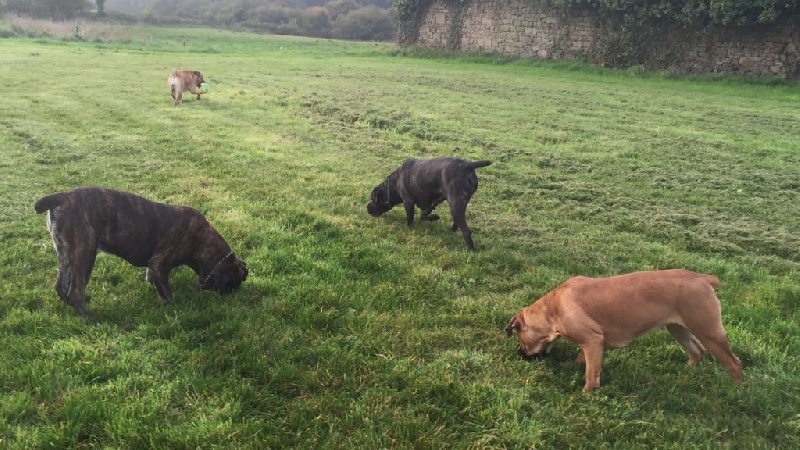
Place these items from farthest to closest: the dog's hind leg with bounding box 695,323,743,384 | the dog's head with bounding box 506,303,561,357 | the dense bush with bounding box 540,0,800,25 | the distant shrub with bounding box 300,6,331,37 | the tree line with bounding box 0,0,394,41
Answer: the distant shrub with bounding box 300,6,331,37 < the tree line with bounding box 0,0,394,41 < the dense bush with bounding box 540,0,800,25 < the dog's head with bounding box 506,303,561,357 < the dog's hind leg with bounding box 695,323,743,384

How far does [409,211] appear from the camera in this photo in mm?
6723

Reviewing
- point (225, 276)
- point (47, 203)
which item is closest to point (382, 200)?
point (225, 276)

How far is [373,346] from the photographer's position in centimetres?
400

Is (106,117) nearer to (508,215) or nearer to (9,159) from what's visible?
(9,159)

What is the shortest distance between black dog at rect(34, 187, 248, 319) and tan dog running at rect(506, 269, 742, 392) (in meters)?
2.64

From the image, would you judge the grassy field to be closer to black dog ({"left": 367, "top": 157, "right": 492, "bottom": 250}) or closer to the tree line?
black dog ({"left": 367, "top": 157, "right": 492, "bottom": 250})

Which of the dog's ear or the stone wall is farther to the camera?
the stone wall

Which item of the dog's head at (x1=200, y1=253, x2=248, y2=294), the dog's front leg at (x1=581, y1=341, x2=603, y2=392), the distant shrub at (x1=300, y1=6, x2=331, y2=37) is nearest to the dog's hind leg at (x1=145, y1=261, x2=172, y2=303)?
the dog's head at (x1=200, y1=253, x2=248, y2=294)

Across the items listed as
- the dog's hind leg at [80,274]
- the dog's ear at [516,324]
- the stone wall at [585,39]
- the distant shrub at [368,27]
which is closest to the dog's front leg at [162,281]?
the dog's hind leg at [80,274]

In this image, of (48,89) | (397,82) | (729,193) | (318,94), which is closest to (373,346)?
(729,193)

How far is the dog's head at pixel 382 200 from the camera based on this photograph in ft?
22.7

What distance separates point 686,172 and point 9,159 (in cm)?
1082

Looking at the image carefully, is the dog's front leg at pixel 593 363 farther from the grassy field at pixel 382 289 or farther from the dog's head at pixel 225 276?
the dog's head at pixel 225 276

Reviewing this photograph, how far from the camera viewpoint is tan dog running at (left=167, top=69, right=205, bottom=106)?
1451cm
